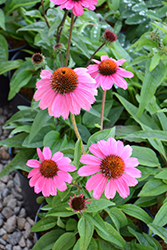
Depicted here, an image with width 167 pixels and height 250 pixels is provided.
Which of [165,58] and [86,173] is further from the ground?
[165,58]

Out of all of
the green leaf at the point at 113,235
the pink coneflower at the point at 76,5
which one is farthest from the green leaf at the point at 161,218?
the pink coneflower at the point at 76,5

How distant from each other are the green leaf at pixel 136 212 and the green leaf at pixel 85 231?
0.53 ft

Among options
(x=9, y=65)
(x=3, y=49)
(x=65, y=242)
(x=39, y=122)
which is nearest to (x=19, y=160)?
(x=39, y=122)

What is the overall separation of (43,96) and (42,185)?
0.21m

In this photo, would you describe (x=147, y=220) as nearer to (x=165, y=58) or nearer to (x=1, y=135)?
(x=165, y=58)

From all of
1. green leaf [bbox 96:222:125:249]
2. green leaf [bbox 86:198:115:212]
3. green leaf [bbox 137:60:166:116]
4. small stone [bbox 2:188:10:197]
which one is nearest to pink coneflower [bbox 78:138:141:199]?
green leaf [bbox 86:198:115:212]

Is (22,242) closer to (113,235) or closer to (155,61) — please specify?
(113,235)

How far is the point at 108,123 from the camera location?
3.44 ft

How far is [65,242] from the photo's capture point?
30.2 inches

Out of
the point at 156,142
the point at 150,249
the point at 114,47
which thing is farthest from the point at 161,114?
the point at 150,249

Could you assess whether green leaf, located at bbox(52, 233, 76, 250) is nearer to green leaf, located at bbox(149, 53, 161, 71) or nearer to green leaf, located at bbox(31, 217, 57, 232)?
green leaf, located at bbox(31, 217, 57, 232)

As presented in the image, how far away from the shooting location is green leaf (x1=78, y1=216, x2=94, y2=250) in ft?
2.10

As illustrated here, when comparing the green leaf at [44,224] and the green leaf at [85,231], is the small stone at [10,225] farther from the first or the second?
the green leaf at [85,231]

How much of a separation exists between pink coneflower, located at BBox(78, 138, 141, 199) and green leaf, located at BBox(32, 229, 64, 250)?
38cm
